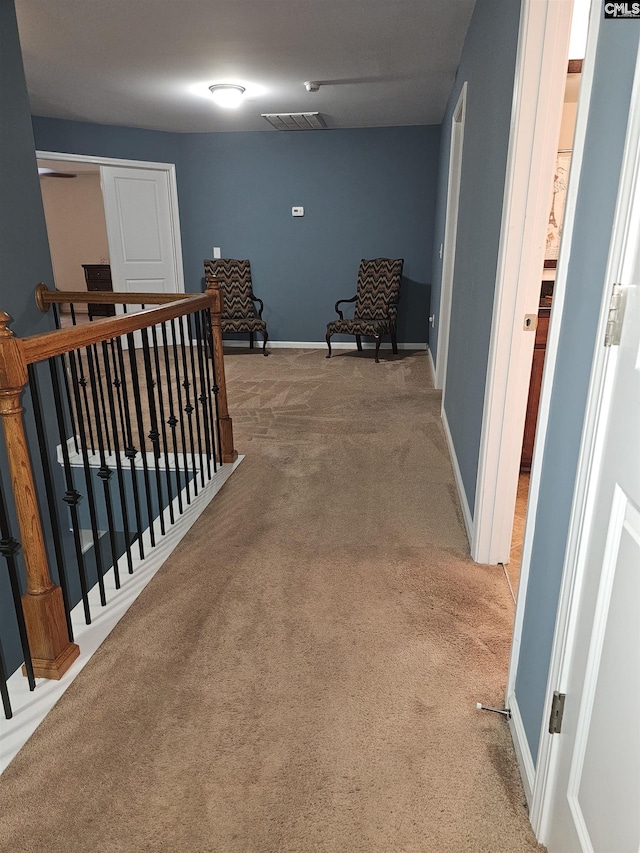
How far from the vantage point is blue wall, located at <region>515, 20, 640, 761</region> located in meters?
0.92

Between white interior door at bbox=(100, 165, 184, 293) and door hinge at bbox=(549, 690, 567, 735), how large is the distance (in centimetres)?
615

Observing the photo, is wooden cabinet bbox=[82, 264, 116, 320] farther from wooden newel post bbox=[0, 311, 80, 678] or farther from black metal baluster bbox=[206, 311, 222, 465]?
wooden newel post bbox=[0, 311, 80, 678]

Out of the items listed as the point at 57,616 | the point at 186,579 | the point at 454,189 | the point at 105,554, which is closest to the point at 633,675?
the point at 57,616

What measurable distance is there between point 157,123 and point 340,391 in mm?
3594

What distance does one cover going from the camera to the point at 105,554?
4590mm

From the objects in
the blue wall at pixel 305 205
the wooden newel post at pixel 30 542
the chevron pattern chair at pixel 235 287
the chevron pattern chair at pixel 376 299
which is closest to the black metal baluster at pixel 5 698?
the wooden newel post at pixel 30 542

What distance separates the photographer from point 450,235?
171 inches

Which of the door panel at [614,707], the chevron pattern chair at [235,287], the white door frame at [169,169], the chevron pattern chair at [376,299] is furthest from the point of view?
the chevron pattern chair at [235,287]

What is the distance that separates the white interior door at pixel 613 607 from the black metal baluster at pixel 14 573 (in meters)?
1.35

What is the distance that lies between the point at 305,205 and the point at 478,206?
4.22 meters

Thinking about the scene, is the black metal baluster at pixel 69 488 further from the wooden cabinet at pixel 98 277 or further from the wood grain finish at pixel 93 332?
the wooden cabinet at pixel 98 277

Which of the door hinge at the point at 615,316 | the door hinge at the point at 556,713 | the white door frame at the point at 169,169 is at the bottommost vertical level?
the door hinge at the point at 556,713

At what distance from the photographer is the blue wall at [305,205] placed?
6.18 m

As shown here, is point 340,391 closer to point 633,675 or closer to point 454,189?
point 454,189
